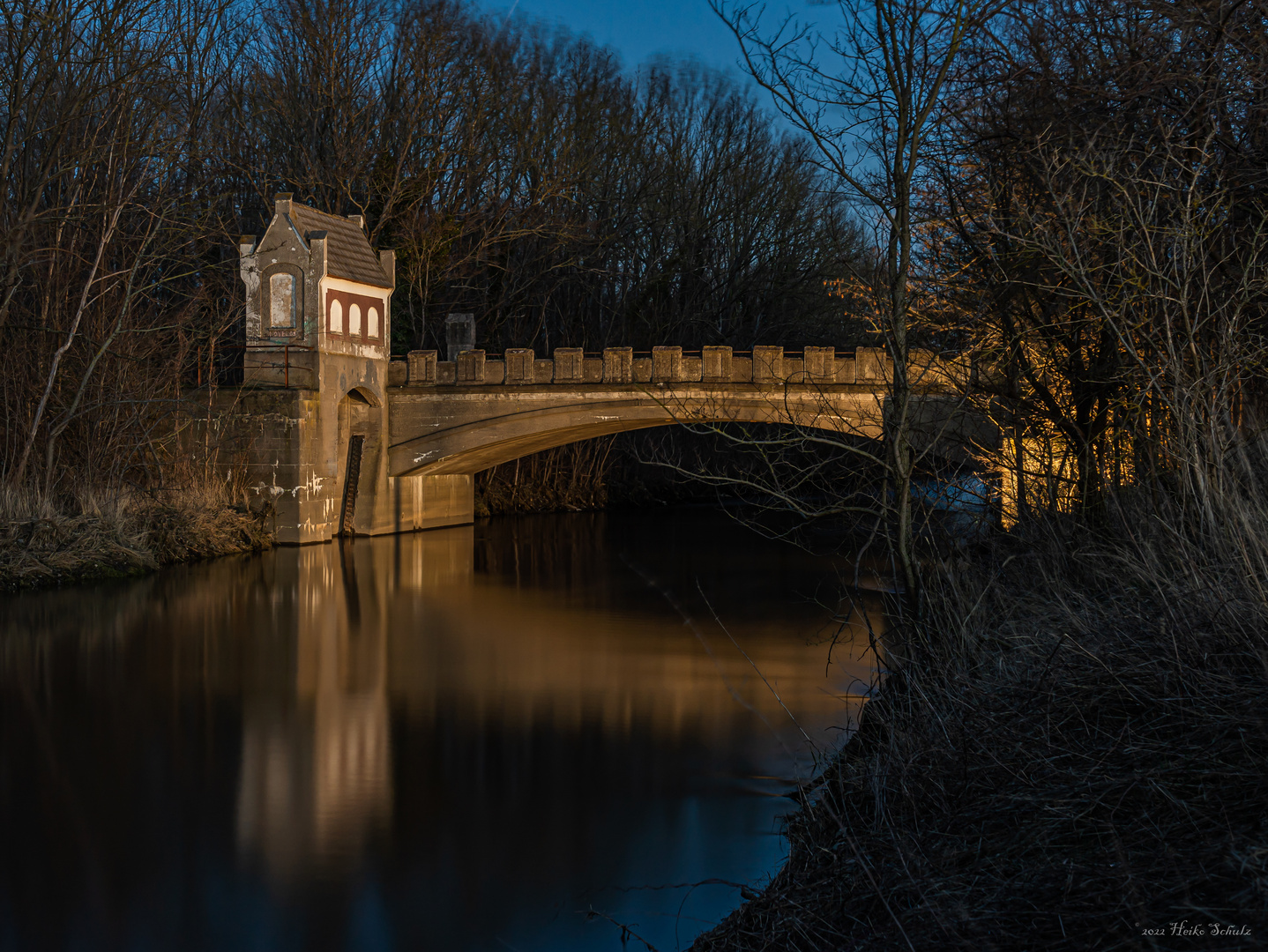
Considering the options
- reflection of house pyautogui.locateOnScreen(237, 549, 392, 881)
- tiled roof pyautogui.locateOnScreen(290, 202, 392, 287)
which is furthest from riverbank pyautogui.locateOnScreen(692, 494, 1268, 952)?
tiled roof pyautogui.locateOnScreen(290, 202, 392, 287)

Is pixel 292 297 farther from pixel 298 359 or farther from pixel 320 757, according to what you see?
pixel 320 757

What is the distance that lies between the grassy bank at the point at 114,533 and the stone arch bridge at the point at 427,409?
1.13m

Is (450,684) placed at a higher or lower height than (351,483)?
lower

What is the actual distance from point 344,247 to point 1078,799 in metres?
17.1

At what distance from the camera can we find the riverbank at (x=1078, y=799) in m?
2.94

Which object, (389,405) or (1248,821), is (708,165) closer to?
(389,405)

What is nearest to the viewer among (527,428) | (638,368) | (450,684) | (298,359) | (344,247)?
(450,684)

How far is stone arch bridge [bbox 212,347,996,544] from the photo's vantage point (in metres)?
17.9

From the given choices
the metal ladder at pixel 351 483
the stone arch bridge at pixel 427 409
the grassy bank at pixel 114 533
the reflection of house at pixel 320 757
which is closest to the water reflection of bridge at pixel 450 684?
the reflection of house at pixel 320 757

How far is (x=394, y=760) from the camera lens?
7.49 metres

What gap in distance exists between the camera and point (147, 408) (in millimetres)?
17094

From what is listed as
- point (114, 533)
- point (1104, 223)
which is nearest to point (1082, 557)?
point (1104, 223)

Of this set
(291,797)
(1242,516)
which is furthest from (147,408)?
(1242,516)

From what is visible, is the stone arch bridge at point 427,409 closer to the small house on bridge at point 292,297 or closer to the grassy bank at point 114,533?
the small house on bridge at point 292,297
